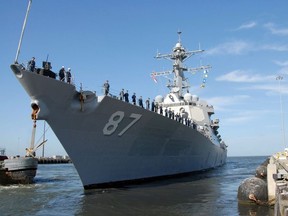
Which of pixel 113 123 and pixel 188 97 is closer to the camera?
pixel 113 123

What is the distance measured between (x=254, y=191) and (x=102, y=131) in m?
6.34

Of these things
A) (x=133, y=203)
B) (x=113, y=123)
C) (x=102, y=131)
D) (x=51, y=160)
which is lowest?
(x=133, y=203)

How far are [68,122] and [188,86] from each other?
1817 centimetres

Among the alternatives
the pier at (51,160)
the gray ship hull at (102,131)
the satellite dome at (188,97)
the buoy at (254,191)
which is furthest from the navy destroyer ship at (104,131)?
the pier at (51,160)

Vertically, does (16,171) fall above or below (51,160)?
above

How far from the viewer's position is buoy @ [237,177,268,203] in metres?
10.7

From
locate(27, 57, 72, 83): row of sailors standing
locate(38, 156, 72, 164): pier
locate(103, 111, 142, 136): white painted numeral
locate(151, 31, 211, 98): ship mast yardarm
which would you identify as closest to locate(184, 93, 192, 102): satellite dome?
locate(151, 31, 211, 98): ship mast yardarm

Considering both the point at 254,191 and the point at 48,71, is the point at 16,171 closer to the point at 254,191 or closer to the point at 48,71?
the point at 48,71

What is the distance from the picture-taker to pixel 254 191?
10.9 m

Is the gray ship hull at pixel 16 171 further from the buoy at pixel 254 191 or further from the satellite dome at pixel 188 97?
the buoy at pixel 254 191

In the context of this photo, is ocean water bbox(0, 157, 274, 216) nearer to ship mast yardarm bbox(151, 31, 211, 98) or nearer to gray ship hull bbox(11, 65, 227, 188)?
gray ship hull bbox(11, 65, 227, 188)

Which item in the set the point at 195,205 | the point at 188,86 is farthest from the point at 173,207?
the point at 188,86

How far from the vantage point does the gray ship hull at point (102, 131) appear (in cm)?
1238

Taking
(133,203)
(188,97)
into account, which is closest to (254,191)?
(133,203)
